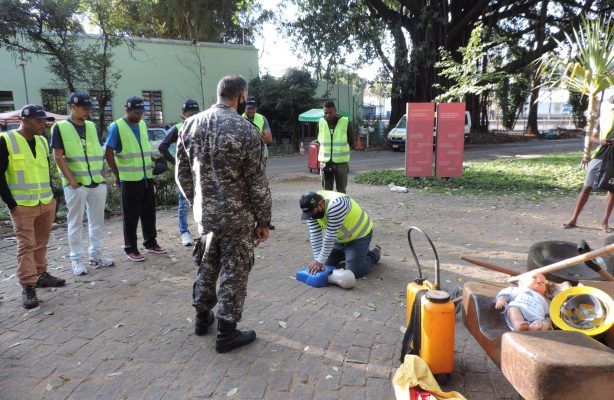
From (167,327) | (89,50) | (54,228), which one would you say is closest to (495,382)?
(167,327)

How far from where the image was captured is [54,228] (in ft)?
23.6

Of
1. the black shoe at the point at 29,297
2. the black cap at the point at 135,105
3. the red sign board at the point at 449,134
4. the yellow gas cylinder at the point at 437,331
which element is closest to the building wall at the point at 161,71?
the red sign board at the point at 449,134

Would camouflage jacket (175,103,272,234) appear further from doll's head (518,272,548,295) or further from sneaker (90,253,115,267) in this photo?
sneaker (90,253,115,267)

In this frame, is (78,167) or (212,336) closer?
(212,336)

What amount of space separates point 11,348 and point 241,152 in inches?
94.5

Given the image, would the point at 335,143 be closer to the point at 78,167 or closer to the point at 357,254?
the point at 357,254

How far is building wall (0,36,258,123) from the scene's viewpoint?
66.0ft

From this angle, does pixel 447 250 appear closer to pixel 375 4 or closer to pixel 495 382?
pixel 495 382

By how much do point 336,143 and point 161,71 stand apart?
19.8 meters

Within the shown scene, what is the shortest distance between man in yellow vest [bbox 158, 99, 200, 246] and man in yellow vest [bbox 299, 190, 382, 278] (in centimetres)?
204

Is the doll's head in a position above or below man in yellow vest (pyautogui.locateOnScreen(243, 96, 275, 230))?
below

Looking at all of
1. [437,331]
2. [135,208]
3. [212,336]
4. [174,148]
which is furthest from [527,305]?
[174,148]

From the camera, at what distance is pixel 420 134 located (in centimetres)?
1082

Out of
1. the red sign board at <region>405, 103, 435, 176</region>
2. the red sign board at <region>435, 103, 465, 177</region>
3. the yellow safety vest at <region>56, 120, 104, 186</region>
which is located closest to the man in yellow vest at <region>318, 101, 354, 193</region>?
the yellow safety vest at <region>56, 120, 104, 186</region>
